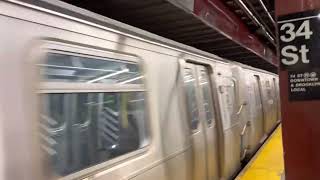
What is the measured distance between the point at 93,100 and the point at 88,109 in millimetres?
59

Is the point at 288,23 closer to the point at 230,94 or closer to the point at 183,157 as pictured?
the point at 183,157

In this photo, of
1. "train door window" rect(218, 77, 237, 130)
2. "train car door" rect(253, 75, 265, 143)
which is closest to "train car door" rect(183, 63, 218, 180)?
"train door window" rect(218, 77, 237, 130)

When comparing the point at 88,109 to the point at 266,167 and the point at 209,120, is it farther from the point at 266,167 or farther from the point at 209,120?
the point at 266,167

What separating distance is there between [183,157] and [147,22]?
161 centimetres

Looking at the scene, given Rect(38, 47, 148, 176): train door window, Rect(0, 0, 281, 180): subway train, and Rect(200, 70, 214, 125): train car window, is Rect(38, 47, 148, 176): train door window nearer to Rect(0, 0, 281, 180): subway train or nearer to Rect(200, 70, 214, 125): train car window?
Rect(0, 0, 281, 180): subway train

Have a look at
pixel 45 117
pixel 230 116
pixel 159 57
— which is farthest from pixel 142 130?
pixel 230 116

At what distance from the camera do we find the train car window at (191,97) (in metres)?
3.92

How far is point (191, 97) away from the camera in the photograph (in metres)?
4.07

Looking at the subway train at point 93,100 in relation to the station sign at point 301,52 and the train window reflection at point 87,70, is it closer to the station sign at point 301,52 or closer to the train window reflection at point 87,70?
the train window reflection at point 87,70

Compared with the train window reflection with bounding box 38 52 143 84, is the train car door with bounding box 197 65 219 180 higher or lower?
lower

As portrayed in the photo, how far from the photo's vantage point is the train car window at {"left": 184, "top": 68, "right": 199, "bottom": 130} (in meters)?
3.92

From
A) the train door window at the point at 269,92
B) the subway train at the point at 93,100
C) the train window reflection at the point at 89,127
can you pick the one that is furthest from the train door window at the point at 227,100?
the train door window at the point at 269,92

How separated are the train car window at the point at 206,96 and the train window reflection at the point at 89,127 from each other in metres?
1.79

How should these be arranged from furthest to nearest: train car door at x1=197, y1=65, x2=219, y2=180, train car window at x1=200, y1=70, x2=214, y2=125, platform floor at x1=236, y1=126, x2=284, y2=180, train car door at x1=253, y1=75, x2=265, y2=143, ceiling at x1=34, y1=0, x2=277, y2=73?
train car door at x1=253, y1=75, x2=265, y2=143
platform floor at x1=236, y1=126, x2=284, y2=180
train car window at x1=200, y1=70, x2=214, y2=125
train car door at x1=197, y1=65, x2=219, y2=180
ceiling at x1=34, y1=0, x2=277, y2=73
